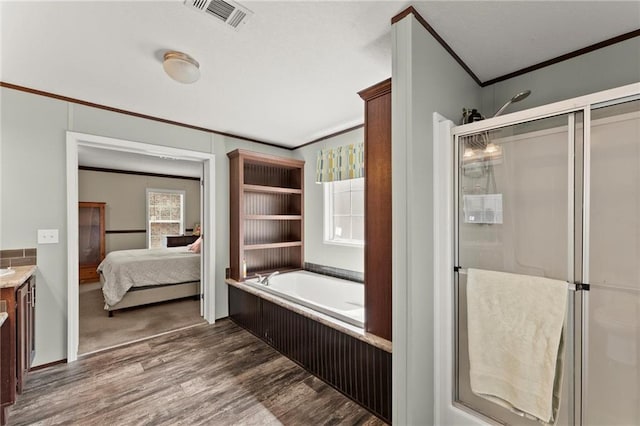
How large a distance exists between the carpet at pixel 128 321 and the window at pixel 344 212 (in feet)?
6.58

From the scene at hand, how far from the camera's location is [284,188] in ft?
13.1

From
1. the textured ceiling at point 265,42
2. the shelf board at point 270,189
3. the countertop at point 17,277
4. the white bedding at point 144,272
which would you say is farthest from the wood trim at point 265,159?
the countertop at point 17,277

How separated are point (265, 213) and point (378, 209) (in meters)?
2.45

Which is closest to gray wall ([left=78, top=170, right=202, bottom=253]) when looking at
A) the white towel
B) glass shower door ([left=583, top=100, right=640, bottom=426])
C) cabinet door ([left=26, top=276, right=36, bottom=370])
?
cabinet door ([left=26, top=276, right=36, bottom=370])

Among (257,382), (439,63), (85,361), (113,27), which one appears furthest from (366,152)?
(85,361)

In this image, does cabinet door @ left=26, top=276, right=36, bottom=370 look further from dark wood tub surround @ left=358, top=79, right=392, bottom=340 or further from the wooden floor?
dark wood tub surround @ left=358, top=79, right=392, bottom=340

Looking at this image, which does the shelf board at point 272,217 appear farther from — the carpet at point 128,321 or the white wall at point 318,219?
the carpet at point 128,321

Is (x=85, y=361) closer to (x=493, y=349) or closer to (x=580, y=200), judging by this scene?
(x=493, y=349)

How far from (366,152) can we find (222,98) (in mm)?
1479

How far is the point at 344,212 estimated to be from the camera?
3.61 m

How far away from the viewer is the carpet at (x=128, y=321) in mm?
2965

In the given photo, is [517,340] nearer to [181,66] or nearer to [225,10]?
[225,10]

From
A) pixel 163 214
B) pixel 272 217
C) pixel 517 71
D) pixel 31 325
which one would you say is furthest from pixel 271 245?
pixel 163 214

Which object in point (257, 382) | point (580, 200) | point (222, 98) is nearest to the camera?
point (580, 200)
